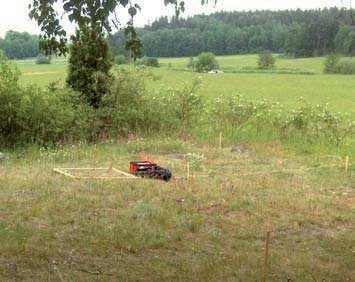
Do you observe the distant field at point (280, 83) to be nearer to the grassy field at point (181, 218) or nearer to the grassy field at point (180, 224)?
Result: the grassy field at point (181, 218)

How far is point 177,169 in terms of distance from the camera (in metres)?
10.7

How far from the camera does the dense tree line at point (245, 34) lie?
8461 millimetres

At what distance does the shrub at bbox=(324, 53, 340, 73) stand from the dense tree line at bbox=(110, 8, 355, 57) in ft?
4.95

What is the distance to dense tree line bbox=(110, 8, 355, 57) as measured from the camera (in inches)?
333

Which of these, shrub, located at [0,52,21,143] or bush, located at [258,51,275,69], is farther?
bush, located at [258,51,275,69]

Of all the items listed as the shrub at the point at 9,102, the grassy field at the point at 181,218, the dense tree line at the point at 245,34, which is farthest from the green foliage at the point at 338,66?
the shrub at the point at 9,102

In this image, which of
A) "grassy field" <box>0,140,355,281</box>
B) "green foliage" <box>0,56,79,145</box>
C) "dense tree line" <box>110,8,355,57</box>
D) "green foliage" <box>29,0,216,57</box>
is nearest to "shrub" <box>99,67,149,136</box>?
"dense tree line" <box>110,8,355,57</box>

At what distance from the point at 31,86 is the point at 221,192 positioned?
266 inches

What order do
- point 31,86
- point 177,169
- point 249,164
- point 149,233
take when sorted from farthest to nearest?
point 31,86
point 249,164
point 177,169
point 149,233

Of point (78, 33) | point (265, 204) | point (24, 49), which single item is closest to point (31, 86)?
point (24, 49)

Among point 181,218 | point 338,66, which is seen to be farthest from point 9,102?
→ point 338,66

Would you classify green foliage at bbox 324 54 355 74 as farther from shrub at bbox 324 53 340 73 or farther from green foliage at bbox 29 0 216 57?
green foliage at bbox 29 0 216 57

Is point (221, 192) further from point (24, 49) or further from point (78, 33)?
point (24, 49)

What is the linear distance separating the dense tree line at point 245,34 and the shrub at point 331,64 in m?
1.51
